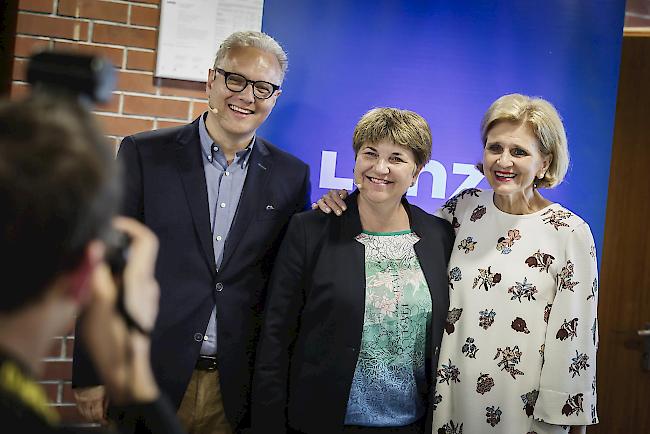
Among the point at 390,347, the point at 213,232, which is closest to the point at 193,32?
the point at 213,232

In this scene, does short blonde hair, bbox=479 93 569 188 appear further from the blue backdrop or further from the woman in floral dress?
the blue backdrop

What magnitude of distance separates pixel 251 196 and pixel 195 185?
0.18m

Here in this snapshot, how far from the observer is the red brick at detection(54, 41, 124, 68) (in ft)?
9.34

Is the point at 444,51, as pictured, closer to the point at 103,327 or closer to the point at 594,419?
the point at 594,419

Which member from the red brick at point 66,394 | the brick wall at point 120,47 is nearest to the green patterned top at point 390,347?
the brick wall at point 120,47

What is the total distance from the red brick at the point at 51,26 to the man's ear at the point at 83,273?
7.53ft

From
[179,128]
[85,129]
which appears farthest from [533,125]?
[85,129]

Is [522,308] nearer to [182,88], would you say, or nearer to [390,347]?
[390,347]

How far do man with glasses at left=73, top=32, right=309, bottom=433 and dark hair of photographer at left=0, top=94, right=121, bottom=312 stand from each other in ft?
5.08

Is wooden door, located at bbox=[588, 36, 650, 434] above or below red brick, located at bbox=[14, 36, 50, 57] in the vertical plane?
below

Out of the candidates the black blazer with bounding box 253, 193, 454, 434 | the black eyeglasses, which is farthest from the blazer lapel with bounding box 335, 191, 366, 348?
the black eyeglasses

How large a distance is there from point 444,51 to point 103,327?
266cm

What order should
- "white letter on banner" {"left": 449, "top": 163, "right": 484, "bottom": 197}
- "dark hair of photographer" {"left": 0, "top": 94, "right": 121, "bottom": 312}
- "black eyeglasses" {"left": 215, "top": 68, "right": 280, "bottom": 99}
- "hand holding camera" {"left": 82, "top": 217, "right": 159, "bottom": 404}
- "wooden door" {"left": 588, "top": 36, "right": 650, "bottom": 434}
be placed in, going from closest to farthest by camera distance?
"dark hair of photographer" {"left": 0, "top": 94, "right": 121, "bottom": 312}, "hand holding camera" {"left": 82, "top": 217, "right": 159, "bottom": 404}, "black eyeglasses" {"left": 215, "top": 68, "right": 280, "bottom": 99}, "white letter on banner" {"left": 449, "top": 163, "right": 484, "bottom": 197}, "wooden door" {"left": 588, "top": 36, "right": 650, "bottom": 434}

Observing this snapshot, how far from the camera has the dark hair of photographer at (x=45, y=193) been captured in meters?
0.73
